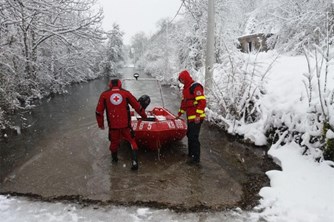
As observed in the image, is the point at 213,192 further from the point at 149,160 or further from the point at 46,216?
the point at 46,216

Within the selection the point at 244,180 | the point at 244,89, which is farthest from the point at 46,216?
the point at 244,89

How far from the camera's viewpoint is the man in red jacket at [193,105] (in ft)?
20.2

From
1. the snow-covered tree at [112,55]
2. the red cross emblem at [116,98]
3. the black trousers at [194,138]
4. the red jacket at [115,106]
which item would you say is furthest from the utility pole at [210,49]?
the snow-covered tree at [112,55]

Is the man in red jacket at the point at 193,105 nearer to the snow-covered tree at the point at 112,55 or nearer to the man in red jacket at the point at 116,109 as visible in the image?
the man in red jacket at the point at 116,109

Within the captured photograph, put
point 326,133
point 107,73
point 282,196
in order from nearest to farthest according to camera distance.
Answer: point 282,196 → point 326,133 → point 107,73

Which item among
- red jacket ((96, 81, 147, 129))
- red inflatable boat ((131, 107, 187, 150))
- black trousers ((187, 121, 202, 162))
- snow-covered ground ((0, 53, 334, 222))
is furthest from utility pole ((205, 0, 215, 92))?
red jacket ((96, 81, 147, 129))

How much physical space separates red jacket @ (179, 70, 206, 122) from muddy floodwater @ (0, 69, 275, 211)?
1.21m

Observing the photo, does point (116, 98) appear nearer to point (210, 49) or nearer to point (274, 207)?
point (274, 207)

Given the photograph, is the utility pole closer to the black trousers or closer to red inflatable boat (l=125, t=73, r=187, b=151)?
red inflatable boat (l=125, t=73, r=187, b=151)

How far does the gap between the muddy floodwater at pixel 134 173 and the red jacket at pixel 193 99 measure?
1207 mm

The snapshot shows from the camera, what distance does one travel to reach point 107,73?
160 ft

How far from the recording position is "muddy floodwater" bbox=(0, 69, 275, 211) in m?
5.16

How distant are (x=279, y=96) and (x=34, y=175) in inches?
253

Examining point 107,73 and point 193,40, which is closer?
point 193,40
